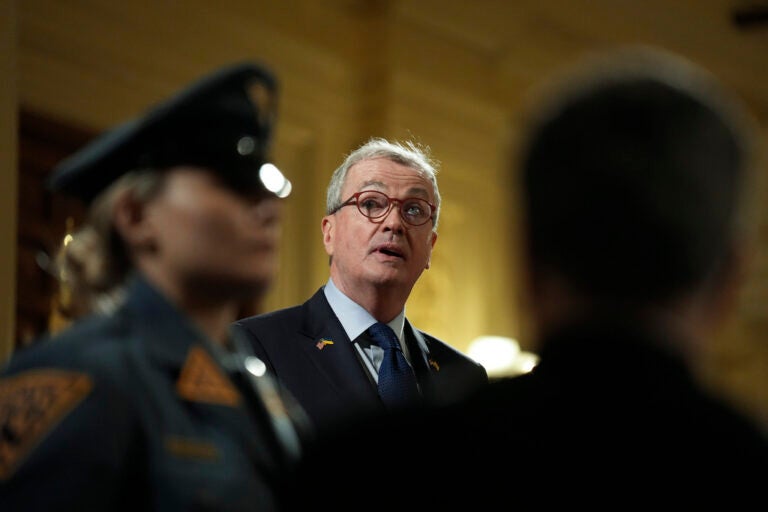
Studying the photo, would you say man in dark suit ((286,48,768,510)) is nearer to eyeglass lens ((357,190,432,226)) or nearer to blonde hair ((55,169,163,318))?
blonde hair ((55,169,163,318))

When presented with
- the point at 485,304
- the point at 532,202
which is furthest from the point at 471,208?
the point at 532,202

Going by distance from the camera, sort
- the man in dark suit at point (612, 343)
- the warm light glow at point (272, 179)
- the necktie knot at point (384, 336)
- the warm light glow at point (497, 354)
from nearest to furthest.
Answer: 1. the man in dark suit at point (612, 343)
2. the warm light glow at point (272, 179)
3. the necktie knot at point (384, 336)
4. the warm light glow at point (497, 354)

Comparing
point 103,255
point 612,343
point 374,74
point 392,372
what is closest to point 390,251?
point 392,372

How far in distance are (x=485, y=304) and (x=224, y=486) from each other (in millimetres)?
7552

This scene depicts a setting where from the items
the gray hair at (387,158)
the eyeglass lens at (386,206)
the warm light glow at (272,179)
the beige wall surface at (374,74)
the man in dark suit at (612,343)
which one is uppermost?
the beige wall surface at (374,74)

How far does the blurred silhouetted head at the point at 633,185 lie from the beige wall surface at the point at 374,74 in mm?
5523

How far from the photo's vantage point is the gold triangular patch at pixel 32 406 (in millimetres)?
1809

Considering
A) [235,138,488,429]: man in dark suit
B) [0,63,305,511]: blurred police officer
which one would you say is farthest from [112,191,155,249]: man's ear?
[235,138,488,429]: man in dark suit

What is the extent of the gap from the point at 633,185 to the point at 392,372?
8.57ft

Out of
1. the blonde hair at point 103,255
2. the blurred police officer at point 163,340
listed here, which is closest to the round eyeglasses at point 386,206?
the blurred police officer at point 163,340

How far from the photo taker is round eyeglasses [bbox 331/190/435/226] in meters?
4.27

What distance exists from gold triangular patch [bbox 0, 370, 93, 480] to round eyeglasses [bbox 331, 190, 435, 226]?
2447 millimetres

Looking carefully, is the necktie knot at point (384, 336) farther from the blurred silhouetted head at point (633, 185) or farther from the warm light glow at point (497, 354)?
the warm light glow at point (497, 354)

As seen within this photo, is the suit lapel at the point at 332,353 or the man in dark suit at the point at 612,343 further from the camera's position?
the suit lapel at the point at 332,353
